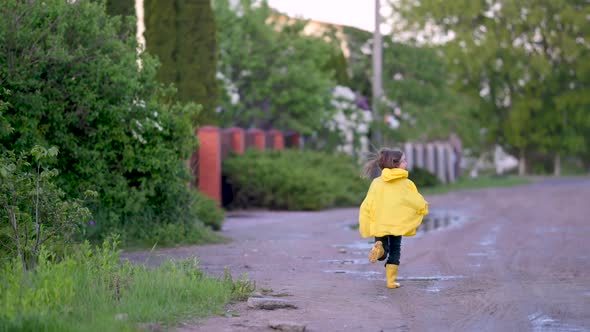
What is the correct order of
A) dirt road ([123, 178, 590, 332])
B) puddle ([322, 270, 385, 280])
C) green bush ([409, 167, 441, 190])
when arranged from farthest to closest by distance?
1. green bush ([409, 167, 441, 190])
2. puddle ([322, 270, 385, 280])
3. dirt road ([123, 178, 590, 332])

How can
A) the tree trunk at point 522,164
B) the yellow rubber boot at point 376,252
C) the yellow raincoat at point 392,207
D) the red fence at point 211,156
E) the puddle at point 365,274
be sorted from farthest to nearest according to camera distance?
the tree trunk at point 522,164, the red fence at point 211,156, the puddle at point 365,274, the yellow raincoat at point 392,207, the yellow rubber boot at point 376,252

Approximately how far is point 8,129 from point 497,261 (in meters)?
5.95

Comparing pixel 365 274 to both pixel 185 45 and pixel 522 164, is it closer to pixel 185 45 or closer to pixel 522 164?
pixel 185 45

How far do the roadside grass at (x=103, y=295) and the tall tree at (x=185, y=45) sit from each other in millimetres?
12026

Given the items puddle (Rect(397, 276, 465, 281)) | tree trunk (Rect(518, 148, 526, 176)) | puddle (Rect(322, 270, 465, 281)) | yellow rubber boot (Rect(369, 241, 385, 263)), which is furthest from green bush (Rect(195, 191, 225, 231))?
tree trunk (Rect(518, 148, 526, 176))

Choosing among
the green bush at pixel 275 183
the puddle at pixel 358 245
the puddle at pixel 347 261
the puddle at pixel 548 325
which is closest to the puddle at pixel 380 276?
the puddle at pixel 347 261

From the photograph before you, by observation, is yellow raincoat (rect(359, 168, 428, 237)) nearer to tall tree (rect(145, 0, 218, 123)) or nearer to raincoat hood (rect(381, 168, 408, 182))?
raincoat hood (rect(381, 168, 408, 182))

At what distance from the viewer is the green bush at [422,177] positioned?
3669cm

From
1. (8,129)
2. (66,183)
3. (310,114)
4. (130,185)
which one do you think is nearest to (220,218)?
(130,185)

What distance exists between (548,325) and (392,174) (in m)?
2.99

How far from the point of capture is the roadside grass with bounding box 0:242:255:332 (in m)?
7.25

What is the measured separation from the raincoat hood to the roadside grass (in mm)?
1972

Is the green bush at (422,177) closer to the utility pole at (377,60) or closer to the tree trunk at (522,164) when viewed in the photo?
the utility pole at (377,60)

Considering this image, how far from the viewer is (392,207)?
10.8 metres
